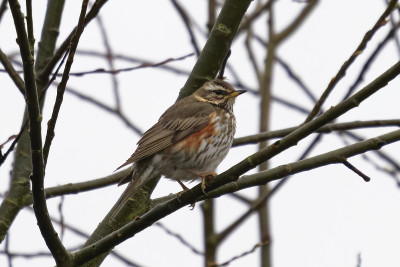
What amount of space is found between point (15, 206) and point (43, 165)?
206cm

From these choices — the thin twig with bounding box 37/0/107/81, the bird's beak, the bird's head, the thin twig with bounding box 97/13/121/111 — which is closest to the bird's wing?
the bird's head

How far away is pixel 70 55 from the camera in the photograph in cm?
424

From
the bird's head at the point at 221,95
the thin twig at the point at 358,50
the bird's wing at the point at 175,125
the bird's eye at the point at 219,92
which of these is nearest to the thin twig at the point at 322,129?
the bird's wing at the point at 175,125

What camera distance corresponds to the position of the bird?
22.1 feet

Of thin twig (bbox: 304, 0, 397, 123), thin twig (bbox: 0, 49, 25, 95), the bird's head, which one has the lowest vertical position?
thin twig (bbox: 304, 0, 397, 123)

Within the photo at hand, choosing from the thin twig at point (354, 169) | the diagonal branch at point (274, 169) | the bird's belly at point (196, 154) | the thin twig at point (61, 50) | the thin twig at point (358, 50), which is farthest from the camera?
the bird's belly at point (196, 154)

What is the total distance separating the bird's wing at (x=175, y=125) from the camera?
7020 millimetres

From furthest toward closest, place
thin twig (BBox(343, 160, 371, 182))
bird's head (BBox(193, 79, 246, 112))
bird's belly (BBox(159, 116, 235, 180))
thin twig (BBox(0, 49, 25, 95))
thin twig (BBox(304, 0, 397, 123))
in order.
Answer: bird's head (BBox(193, 79, 246, 112)) → bird's belly (BBox(159, 116, 235, 180)) → thin twig (BBox(0, 49, 25, 95)) → thin twig (BBox(304, 0, 397, 123)) → thin twig (BBox(343, 160, 371, 182))

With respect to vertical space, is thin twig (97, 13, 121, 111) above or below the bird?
above

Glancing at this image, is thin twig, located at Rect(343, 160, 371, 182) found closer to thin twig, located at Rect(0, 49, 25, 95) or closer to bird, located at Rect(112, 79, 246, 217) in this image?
bird, located at Rect(112, 79, 246, 217)

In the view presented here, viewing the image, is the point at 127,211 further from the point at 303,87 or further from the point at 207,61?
the point at 303,87

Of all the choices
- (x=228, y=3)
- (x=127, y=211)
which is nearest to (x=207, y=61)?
(x=228, y=3)

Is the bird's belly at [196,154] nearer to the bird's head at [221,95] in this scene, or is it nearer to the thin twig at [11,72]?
the bird's head at [221,95]

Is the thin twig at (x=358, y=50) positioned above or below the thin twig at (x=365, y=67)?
below
